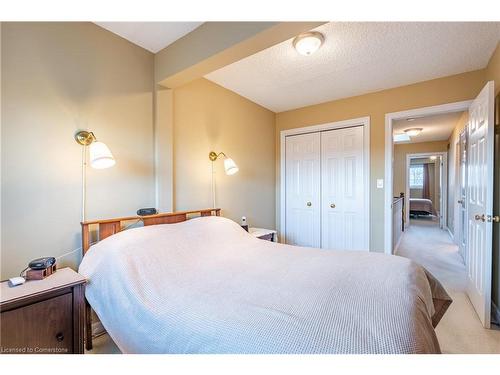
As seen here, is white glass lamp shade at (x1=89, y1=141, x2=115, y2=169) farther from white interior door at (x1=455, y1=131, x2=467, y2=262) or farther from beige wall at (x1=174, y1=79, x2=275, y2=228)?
white interior door at (x1=455, y1=131, x2=467, y2=262)

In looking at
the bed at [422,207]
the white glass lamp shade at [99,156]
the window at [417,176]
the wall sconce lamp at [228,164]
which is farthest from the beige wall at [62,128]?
the window at [417,176]

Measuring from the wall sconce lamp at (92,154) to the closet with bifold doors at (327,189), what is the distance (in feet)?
8.64

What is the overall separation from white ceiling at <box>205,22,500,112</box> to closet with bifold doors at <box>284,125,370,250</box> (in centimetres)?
64

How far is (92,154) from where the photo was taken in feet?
5.45

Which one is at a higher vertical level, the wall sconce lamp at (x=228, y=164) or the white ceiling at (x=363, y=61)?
the white ceiling at (x=363, y=61)

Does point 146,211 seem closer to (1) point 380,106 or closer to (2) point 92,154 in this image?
(2) point 92,154

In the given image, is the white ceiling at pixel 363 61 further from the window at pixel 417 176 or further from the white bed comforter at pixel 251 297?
the window at pixel 417 176

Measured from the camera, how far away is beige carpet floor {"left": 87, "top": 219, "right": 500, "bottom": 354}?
172cm

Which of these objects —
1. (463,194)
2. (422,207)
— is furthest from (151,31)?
(422,207)

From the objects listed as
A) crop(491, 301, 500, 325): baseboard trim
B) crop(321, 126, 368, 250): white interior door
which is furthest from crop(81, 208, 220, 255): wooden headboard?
crop(491, 301, 500, 325): baseboard trim

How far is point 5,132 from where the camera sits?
4.78 feet

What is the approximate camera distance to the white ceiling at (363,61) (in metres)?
1.86
